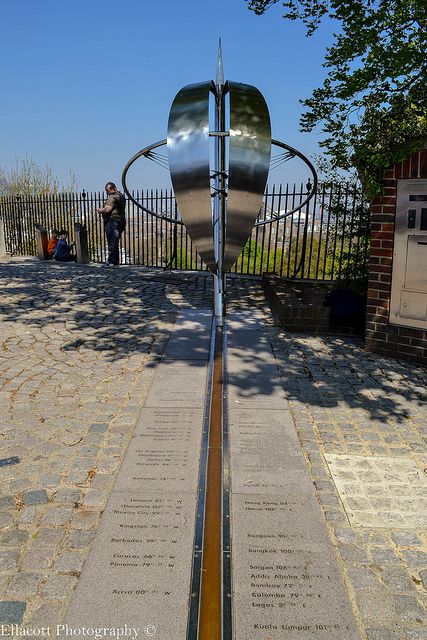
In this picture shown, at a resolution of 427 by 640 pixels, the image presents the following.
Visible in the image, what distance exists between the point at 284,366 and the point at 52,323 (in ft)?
13.5

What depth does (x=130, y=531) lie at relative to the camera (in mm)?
3174

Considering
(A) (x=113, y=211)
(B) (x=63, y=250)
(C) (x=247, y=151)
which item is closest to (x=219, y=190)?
(C) (x=247, y=151)

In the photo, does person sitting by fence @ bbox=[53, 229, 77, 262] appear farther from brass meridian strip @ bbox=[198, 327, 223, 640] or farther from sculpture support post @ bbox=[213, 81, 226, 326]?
brass meridian strip @ bbox=[198, 327, 223, 640]

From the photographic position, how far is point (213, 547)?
3035 millimetres

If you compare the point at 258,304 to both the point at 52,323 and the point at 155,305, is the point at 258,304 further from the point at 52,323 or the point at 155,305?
the point at 52,323

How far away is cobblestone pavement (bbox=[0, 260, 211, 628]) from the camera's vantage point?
291 cm

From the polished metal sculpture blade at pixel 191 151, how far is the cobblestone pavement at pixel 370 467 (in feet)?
7.35

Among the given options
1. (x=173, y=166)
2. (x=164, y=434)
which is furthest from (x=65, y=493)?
(x=173, y=166)

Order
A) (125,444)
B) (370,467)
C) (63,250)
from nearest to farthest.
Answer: (370,467)
(125,444)
(63,250)

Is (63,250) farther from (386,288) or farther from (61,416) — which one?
(61,416)

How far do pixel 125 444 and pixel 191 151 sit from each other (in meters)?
3.63

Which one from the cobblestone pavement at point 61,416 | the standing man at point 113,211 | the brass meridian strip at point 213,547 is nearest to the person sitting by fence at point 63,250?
the standing man at point 113,211

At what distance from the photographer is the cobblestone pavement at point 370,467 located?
9.00 ft

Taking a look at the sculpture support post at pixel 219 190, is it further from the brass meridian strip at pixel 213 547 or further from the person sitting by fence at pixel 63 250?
the person sitting by fence at pixel 63 250
